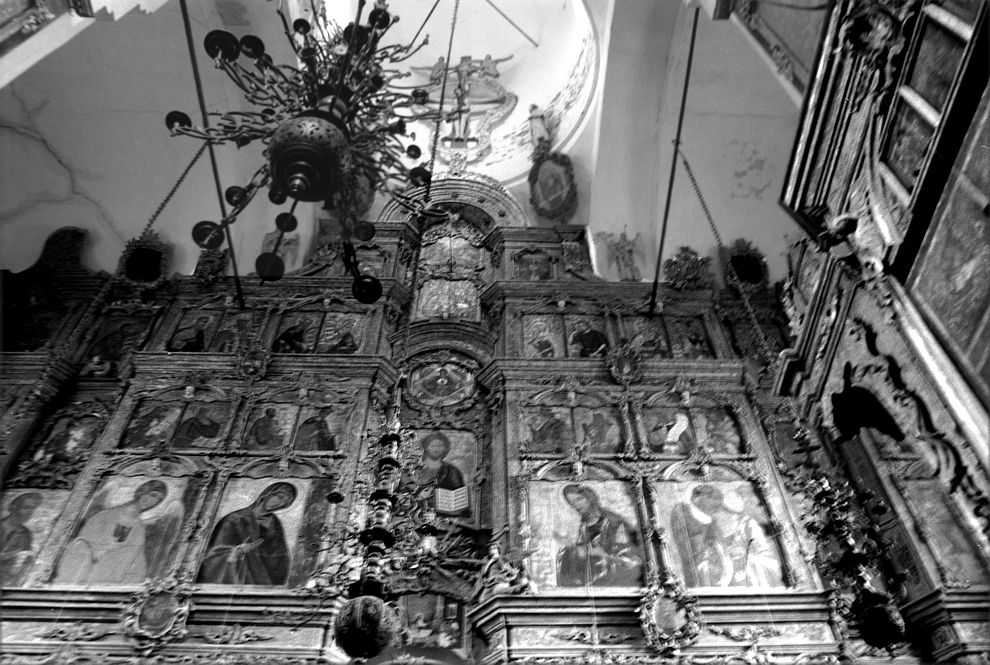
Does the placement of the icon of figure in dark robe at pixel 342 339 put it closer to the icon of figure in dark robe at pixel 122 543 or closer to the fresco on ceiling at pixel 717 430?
the icon of figure in dark robe at pixel 122 543

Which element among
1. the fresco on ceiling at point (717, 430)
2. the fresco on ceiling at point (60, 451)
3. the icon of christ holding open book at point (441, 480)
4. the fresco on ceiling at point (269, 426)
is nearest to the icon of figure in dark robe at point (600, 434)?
the fresco on ceiling at point (717, 430)

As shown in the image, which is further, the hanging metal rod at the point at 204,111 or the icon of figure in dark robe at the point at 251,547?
the icon of figure in dark robe at the point at 251,547

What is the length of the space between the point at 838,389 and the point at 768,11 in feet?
9.62

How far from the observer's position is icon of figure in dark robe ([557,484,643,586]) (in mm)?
Result: 7188

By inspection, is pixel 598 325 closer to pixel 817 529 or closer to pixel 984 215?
pixel 817 529

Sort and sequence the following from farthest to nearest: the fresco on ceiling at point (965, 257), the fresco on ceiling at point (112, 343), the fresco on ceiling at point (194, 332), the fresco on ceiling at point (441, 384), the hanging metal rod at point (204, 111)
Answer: the fresco on ceiling at point (194, 332) < the fresco on ceiling at point (441, 384) < the fresco on ceiling at point (112, 343) < the hanging metal rod at point (204, 111) < the fresco on ceiling at point (965, 257)

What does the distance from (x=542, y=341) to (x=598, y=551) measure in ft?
10.9

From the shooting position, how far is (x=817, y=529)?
6.44m

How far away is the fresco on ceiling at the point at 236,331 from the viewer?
9703mm

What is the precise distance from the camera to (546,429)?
865 cm

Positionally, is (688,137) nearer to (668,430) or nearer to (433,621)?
(668,430)

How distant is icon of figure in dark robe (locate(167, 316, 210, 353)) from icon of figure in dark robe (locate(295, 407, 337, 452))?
212cm

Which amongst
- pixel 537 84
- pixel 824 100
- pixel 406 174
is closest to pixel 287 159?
pixel 406 174

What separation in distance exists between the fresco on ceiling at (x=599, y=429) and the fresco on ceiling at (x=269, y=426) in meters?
3.46
